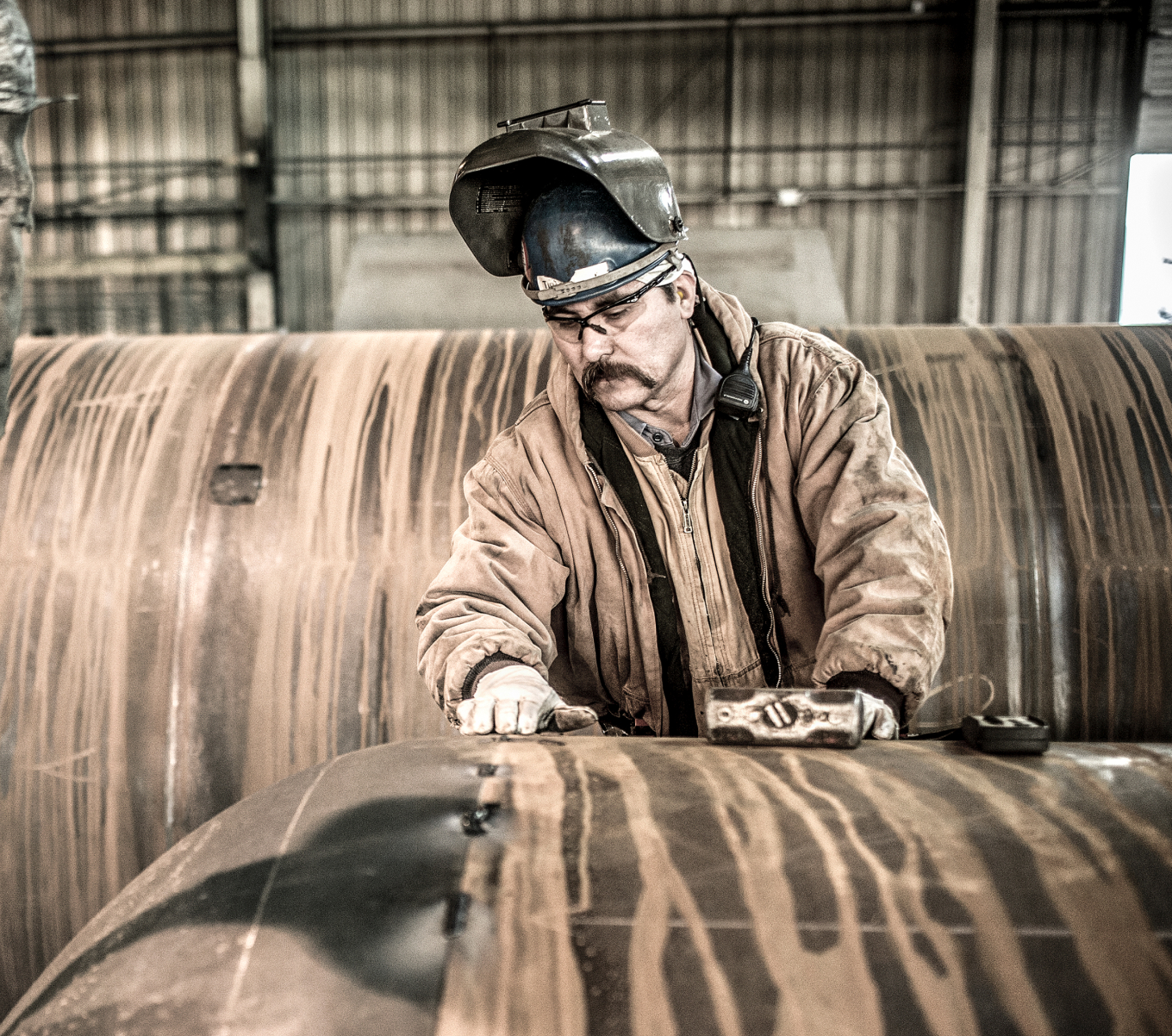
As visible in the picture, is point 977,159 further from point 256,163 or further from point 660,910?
point 660,910

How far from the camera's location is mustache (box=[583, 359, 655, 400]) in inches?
66.1

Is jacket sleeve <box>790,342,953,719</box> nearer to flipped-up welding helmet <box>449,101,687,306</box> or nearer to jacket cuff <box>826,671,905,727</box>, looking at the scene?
jacket cuff <box>826,671,905,727</box>

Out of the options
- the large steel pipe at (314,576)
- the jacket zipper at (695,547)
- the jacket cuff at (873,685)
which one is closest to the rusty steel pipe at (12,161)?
the large steel pipe at (314,576)

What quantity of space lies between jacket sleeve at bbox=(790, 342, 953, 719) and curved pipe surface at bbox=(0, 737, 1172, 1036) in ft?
1.37

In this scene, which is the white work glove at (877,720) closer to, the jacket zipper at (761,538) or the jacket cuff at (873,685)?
the jacket cuff at (873,685)

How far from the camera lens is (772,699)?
1.17 m

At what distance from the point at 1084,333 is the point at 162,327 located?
700 cm

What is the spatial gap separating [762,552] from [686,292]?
1.65 ft

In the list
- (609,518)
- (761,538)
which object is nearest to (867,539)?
(761,538)

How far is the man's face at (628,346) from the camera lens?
164cm

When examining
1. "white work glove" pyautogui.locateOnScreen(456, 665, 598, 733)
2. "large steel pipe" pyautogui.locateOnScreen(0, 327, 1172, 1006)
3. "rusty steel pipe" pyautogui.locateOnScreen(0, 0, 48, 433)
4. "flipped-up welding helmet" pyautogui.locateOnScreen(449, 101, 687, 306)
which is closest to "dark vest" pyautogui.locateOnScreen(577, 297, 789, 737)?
"flipped-up welding helmet" pyautogui.locateOnScreen(449, 101, 687, 306)

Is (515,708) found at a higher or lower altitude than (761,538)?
lower

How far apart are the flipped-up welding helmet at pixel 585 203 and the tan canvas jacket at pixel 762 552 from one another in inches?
8.3

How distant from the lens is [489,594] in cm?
168
